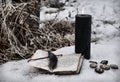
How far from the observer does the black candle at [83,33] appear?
1.98m

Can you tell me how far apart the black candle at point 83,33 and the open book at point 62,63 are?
0.06 meters

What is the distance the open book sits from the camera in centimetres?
179

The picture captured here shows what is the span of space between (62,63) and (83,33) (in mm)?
257

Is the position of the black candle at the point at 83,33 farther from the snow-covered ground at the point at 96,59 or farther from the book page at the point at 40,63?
the book page at the point at 40,63

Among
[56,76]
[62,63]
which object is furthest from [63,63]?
[56,76]

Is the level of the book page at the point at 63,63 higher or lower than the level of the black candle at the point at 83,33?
lower

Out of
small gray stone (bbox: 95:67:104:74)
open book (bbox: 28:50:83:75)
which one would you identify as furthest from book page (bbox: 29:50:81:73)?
small gray stone (bbox: 95:67:104:74)

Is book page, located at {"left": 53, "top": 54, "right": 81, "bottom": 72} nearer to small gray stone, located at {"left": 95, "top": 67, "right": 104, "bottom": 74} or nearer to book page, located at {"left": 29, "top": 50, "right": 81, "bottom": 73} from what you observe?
book page, located at {"left": 29, "top": 50, "right": 81, "bottom": 73}

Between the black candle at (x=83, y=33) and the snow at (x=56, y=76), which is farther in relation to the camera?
the black candle at (x=83, y=33)

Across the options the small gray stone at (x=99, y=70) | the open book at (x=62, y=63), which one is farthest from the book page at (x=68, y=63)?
the small gray stone at (x=99, y=70)

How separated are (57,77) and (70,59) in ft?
0.62

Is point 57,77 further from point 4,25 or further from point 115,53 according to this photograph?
A: point 4,25

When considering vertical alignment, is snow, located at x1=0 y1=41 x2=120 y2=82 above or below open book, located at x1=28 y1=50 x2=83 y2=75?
below

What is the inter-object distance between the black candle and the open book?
6 centimetres
